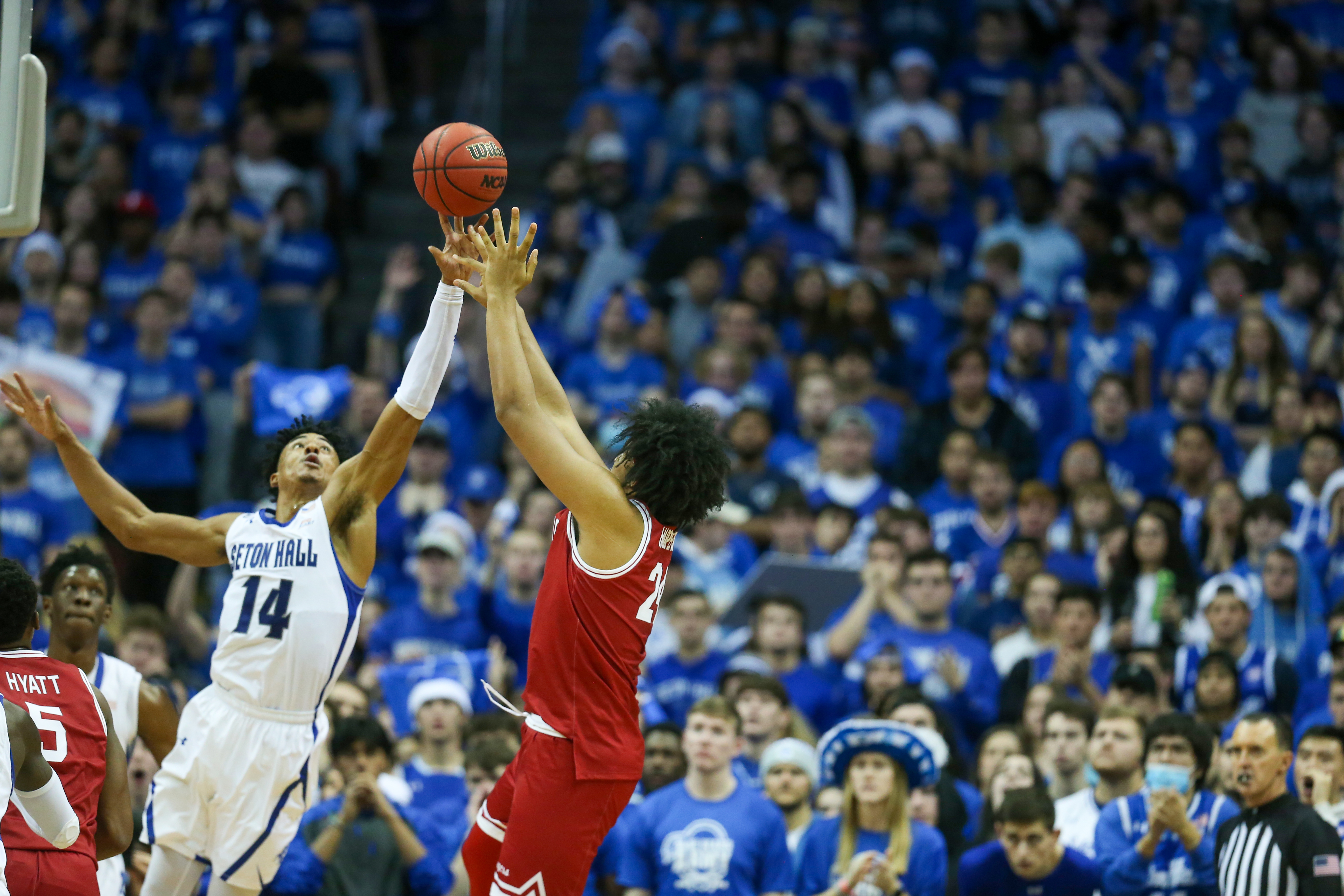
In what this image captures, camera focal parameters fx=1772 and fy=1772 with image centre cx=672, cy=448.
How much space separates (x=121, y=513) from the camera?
26.1 feet

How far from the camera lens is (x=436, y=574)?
12.6 m

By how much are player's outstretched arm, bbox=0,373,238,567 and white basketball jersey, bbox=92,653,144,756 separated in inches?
23.7

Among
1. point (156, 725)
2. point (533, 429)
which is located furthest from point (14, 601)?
point (533, 429)

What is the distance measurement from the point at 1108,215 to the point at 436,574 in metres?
7.15

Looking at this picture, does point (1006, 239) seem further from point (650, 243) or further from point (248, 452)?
point (248, 452)

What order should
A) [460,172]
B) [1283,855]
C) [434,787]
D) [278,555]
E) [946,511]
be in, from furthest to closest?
[946,511] → [434,787] → [1283,855] → [278,555] → [460,172]

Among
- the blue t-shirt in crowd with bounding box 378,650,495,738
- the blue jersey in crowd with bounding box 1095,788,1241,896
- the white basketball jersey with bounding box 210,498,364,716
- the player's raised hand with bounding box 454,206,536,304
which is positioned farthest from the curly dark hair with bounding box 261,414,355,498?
the blue jersey in crowd with bounding box 1095,788,1241,896

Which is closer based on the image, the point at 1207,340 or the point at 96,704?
the point at 96,704

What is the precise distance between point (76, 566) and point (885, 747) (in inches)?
166

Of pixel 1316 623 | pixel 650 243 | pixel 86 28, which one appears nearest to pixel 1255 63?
pixel 650 243

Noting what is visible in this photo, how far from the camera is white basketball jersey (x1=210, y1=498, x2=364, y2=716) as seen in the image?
751 cm

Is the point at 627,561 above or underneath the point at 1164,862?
above

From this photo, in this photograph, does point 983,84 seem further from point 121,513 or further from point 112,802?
point 112,802

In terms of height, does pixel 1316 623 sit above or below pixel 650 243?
below
